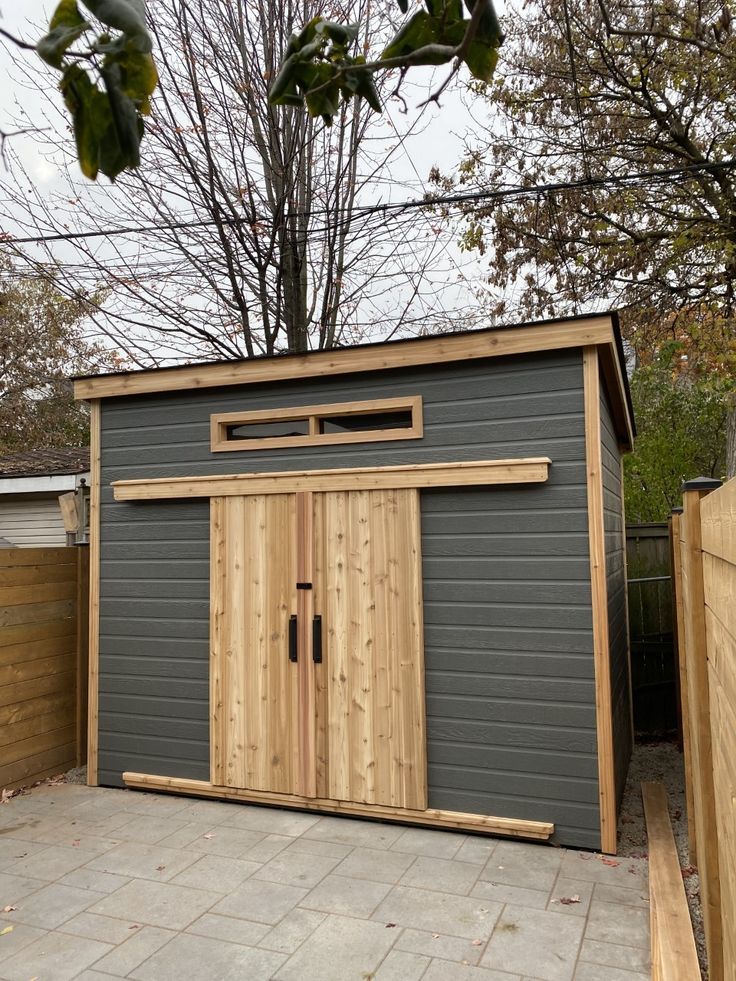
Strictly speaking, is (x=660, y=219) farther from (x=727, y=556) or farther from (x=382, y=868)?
(x=727, y=556)

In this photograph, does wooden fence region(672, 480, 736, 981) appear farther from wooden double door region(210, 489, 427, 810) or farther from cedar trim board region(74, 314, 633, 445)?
wooden double door region(210, 489, 427, 810)

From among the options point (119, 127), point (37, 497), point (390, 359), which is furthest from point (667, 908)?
point (37, 497)

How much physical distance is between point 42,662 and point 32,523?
16.8 feet

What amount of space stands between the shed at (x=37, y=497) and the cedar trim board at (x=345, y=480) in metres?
4.48

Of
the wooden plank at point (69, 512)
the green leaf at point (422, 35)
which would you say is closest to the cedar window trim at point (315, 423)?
the wooden plank at point (69, 512)

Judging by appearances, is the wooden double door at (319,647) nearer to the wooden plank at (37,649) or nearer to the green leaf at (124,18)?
the wooden plank at (37,649)

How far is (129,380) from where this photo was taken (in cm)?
542

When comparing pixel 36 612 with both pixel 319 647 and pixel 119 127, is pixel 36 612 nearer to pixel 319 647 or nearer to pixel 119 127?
pixel 319 647

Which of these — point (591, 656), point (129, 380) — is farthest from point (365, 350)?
point (591, 656)

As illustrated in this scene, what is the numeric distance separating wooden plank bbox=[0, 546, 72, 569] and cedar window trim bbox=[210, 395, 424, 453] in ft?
5.16

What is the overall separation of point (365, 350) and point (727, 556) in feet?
11.9

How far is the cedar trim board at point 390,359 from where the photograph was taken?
423 centimetres

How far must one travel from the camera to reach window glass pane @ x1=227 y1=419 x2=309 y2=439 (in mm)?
5031

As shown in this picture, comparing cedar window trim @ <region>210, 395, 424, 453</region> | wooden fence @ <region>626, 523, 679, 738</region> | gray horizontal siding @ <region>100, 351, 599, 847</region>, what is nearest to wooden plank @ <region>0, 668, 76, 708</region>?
gray horizontal siding @ <region>100, 351, 599, 847</region>
